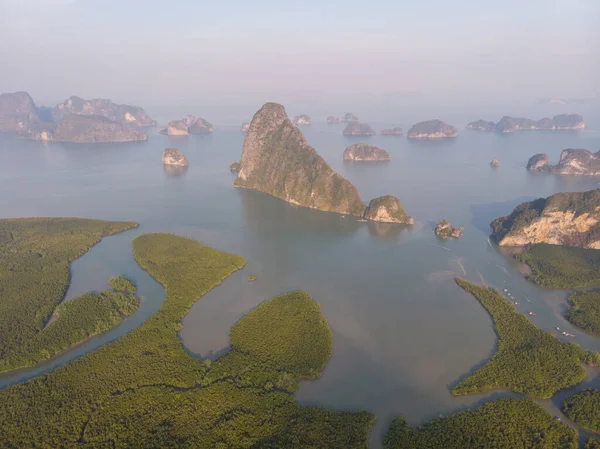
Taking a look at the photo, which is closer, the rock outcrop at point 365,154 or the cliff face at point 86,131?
the rock outcrop at point 365,154

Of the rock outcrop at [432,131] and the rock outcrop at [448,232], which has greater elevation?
the rock outcrop at [432,131]

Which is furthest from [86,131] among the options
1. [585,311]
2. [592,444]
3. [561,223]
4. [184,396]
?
[592,444]

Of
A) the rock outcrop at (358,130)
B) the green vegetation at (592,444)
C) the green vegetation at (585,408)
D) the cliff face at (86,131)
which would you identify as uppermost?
the rock outcrop at (358,130)

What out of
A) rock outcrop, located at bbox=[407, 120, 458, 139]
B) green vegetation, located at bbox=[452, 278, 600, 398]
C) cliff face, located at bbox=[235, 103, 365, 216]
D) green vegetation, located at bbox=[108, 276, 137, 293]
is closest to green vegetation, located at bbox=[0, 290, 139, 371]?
green vegetation, located at bbox=[108, 276, 137, 293]

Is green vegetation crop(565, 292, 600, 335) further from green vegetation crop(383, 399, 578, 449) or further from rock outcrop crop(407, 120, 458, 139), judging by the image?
rock outcrop crop(407, 120, 458, 139)

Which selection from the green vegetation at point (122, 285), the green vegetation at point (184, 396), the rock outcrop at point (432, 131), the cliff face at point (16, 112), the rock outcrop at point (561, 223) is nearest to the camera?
the green vegetation at point (184, 396)

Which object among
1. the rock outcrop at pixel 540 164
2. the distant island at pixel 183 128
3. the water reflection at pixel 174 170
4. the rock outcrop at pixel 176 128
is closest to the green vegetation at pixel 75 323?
the water reflection at pixel 174 170

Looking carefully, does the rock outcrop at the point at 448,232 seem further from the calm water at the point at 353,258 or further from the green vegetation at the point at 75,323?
the green vegetation at the point at 75,323
